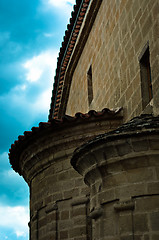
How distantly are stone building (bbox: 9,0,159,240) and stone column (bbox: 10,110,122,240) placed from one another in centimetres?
2

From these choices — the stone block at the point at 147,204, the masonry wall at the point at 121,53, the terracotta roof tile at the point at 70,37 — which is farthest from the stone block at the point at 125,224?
the terracotta roof tile at the point at 70,37

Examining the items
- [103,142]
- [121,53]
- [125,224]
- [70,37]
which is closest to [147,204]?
[125,224]

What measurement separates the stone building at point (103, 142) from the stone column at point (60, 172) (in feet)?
0.07

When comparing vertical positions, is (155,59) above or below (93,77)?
below

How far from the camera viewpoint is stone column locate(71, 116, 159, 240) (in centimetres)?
712

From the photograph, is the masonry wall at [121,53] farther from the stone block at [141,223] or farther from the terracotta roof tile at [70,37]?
the stone block at [141,223]

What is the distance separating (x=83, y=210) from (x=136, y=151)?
3184 mm

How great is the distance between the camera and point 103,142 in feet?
25.2

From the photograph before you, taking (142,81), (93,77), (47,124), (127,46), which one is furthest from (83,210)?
(93,77)

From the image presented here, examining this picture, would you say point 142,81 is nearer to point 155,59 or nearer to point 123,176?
point 155,59

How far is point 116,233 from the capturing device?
729 centimetres

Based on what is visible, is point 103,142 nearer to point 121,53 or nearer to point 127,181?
point 127,181

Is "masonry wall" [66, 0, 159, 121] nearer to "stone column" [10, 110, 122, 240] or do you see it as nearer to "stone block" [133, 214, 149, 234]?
"stone column" [10, 110, 122, 240]

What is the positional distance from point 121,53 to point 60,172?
9.84ft
